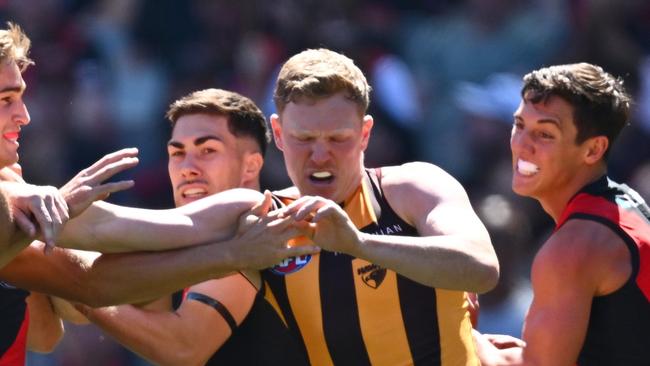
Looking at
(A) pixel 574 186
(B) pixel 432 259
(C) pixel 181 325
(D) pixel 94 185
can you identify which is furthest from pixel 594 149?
(D) pixel 94 185

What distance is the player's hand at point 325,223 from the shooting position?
5012 mm

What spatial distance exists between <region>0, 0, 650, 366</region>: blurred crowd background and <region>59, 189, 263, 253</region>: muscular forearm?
312 cm

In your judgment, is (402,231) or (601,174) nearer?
(402,231)

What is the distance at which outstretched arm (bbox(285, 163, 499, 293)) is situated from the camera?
5023 mm

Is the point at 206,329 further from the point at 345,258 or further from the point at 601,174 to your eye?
the point at 601,174

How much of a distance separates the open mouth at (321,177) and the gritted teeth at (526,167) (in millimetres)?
1020

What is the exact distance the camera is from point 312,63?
18.4ft

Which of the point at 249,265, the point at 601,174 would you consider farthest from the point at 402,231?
the point at 601,174

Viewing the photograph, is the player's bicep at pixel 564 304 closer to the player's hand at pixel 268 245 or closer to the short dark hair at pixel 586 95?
the short dark hair at pixel 586 95

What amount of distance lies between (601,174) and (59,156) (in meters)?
5.09

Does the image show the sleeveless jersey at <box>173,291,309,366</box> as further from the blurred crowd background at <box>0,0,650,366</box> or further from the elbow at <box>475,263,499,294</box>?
the blurred crowd background at <box>0,0,650,366</box>

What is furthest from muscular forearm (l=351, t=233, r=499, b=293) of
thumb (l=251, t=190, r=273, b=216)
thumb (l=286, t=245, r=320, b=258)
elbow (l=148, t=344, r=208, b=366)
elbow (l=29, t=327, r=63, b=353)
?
elbow (l=29, t=327, r=63, b=353)

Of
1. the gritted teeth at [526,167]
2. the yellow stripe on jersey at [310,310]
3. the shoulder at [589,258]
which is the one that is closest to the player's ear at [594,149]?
the gritted teeth at [526,167]

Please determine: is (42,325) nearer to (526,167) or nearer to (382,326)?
(382,326)
